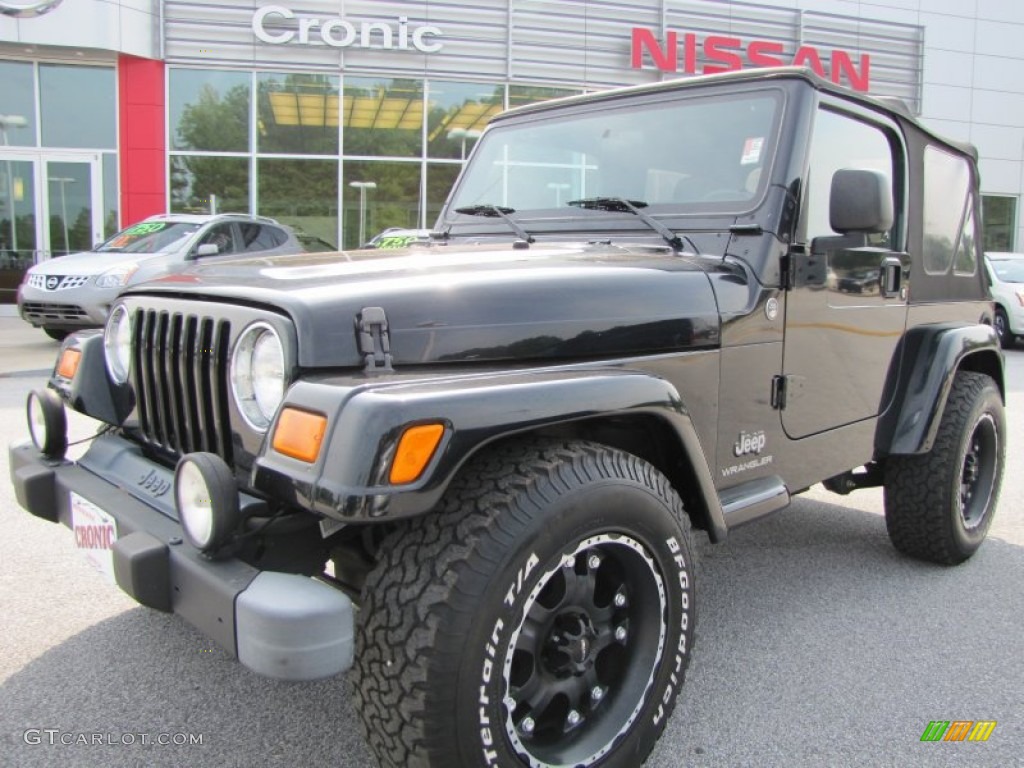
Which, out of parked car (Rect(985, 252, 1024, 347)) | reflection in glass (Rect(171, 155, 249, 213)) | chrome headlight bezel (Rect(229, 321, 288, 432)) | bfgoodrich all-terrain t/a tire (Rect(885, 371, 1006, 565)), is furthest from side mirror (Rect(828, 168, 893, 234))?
reflection in glass (Rect(171, 155, 249, 213))

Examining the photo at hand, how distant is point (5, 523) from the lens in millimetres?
4152

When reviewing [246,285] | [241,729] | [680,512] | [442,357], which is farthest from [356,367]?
[241,729]

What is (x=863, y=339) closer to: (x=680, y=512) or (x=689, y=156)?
(x=689, y=156)

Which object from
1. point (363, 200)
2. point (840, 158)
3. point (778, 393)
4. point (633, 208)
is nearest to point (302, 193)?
point (363, 200)

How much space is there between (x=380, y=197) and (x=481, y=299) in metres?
14.5

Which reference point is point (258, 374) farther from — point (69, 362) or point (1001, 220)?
point (1001, 220)

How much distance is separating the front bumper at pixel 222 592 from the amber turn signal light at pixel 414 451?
294mm

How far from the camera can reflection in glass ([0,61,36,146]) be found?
14828 millimetres

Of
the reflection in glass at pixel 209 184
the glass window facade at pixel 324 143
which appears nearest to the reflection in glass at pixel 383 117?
the glass window facade at pixel 324 143

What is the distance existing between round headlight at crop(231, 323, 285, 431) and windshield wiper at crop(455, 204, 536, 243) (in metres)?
1.32

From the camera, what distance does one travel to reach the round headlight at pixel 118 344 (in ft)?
8.71

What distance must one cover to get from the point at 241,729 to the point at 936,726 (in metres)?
2.02

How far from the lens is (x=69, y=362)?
2820 mm

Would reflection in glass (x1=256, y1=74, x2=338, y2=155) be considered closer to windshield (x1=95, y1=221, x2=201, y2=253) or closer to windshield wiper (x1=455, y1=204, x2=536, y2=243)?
windshield (x1=95, y1=221, x2=201, y2=253)
